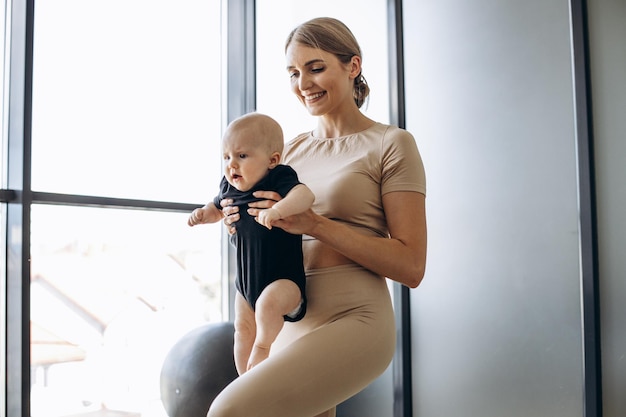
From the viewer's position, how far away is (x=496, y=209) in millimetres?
2826

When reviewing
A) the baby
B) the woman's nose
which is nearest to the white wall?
the woman's nose

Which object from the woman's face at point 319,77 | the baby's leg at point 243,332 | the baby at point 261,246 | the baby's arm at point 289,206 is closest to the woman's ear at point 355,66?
the woman's face at point 319,77

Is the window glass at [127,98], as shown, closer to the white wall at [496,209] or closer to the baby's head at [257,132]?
the white wall at [496,209]

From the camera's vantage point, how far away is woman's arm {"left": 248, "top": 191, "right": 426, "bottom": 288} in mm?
1413

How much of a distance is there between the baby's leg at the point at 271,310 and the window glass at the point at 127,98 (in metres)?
1.70

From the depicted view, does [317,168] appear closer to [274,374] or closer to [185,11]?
[274,374]

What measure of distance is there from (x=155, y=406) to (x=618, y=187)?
240cm

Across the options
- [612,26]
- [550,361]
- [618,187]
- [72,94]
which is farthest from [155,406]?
[612,26]

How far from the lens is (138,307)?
10.2 ft

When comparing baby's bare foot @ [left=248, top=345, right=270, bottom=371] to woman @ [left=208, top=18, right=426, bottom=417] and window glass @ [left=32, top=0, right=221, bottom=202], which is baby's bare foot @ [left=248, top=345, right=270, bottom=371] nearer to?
woman @ [left=208, top=18, right=426, bottom=417]

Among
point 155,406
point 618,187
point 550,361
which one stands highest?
point 618,187

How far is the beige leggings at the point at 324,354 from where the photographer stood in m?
1.27

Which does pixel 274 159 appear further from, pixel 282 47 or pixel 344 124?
pixel 282 47

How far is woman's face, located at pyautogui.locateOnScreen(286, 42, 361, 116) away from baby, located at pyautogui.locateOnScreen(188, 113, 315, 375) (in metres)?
0.19
